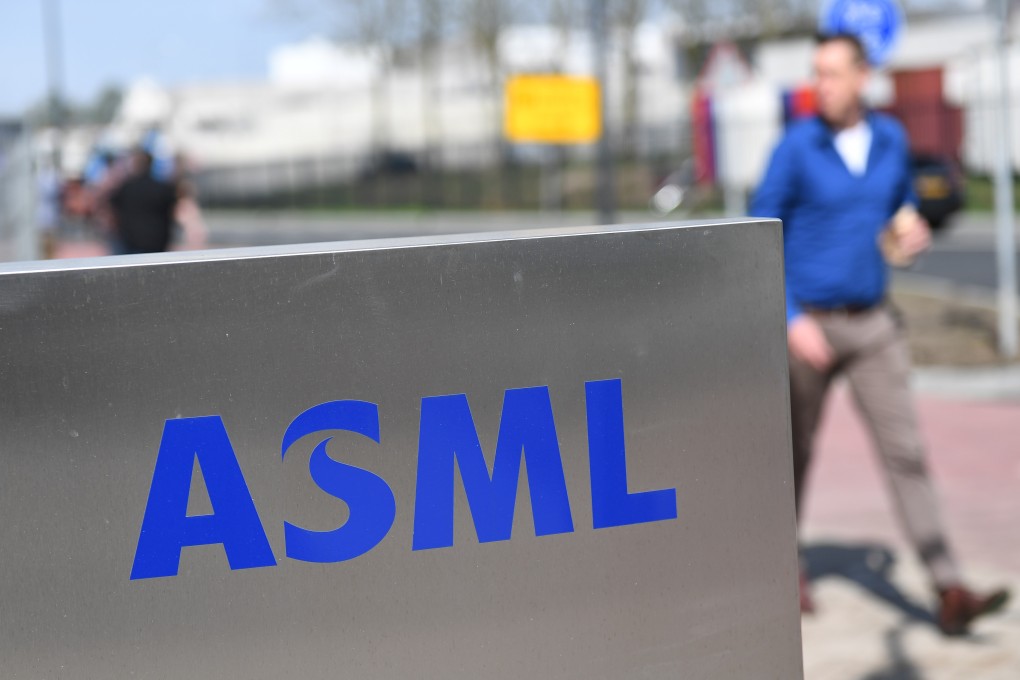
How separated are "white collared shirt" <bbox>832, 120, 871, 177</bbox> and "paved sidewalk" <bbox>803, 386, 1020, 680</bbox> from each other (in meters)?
1.53

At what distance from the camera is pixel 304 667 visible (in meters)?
2.30

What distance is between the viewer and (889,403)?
4.65m

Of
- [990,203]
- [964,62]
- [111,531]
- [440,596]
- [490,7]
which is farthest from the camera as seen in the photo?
[490,7]

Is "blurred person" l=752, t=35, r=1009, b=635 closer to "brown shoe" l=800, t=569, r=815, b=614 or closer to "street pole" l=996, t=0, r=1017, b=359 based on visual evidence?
"brown shoe" l=800, t=569, r=815, b=614

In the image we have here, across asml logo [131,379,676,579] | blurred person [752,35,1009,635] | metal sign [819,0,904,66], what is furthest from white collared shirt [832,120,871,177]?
metal sign [819,0,904,66]

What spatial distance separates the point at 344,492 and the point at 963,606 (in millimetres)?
2864

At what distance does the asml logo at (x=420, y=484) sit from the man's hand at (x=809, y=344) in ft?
7.07

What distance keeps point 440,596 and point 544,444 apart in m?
0.31

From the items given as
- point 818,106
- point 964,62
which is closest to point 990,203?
point 964,62

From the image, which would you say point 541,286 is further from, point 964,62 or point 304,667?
point 964,62

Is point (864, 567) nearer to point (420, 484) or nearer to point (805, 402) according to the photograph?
point (805, 402)

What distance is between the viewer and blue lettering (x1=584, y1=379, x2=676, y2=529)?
7.93 ft

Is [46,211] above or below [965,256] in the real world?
above

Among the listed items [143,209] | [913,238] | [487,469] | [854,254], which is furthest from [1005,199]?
[487,469]
